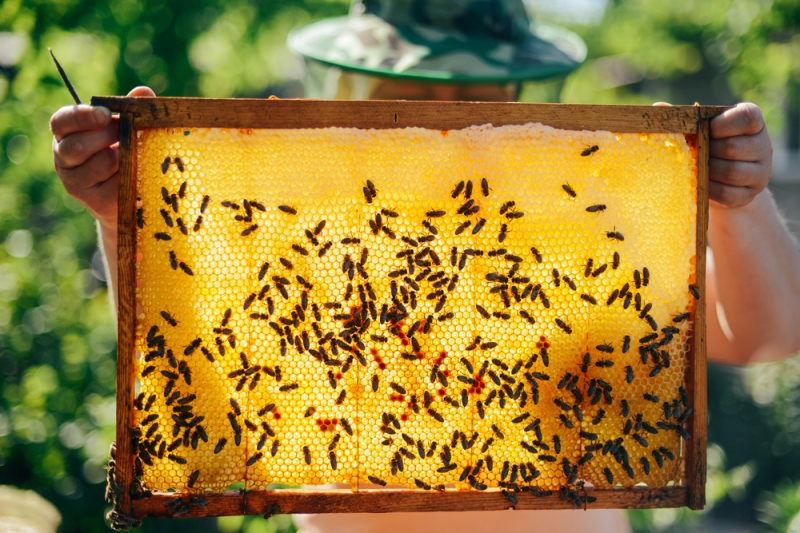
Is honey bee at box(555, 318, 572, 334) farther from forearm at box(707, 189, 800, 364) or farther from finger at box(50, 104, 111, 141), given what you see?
finger at box(50, 104, 111, 141)

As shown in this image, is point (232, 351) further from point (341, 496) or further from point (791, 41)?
point (791, 41)

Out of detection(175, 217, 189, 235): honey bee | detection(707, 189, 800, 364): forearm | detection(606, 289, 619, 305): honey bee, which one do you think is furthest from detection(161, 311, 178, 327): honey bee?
detection(707, 189, 800, 364): forearm

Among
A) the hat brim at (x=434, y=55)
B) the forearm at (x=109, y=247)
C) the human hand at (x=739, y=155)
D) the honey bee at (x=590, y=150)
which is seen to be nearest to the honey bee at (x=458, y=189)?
the honey bee at (x=590, y=150)

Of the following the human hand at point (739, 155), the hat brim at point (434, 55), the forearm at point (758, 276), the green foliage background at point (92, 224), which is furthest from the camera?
the green foliage background at point (92, 224)

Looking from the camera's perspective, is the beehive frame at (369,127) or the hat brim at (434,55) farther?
the hat brim at (434,55)

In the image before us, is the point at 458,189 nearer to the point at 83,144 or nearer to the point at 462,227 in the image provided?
the point at 462,227

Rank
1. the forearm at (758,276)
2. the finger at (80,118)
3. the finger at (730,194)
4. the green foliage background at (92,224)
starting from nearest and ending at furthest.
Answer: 1. the finger at (80,118)
2. the finger at (730,194)
3. the forearm at (758,276)
4. the green foliage background at (92,224)

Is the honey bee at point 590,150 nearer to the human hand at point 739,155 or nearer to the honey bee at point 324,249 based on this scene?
the human hand at point 739,155
